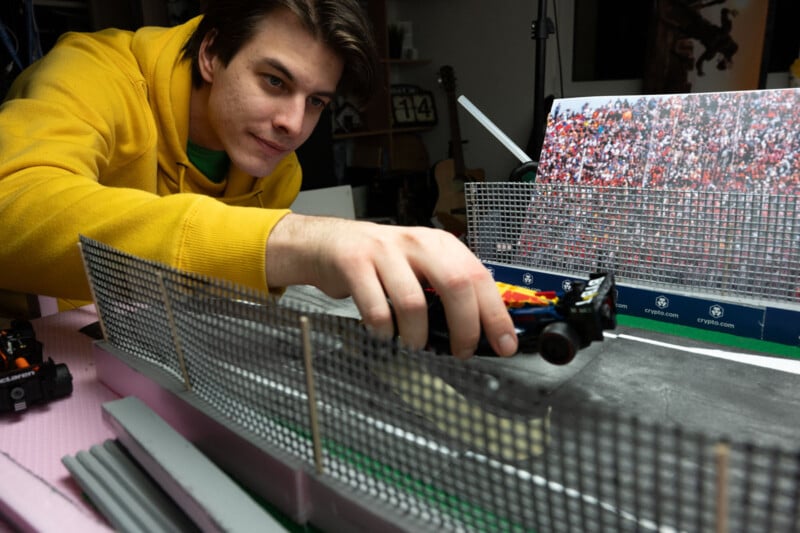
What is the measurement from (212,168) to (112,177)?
0.25 m

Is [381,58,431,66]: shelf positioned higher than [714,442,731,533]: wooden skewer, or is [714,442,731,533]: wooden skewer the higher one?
[381,58,431,66]: shelf

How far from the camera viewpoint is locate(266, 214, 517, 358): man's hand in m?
0.46

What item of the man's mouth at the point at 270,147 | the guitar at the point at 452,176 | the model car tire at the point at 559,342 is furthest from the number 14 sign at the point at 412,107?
the model car tire at the point at 559,342

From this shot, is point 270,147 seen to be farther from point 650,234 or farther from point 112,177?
point 650,234

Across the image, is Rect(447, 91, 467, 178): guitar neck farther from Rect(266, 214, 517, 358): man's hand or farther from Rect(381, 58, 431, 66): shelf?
Rect(266, 214, 517, 358): man's hand

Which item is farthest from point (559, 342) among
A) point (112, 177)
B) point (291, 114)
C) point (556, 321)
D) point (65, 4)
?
point (65, 4)

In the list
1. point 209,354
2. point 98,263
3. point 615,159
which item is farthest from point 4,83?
point 615,159

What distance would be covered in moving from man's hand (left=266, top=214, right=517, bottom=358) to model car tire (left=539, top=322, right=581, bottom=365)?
30mm

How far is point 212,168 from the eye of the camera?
1.28 m

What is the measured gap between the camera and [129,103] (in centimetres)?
105

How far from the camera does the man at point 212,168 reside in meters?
0.48

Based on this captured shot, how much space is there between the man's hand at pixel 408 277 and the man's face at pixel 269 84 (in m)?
0.62

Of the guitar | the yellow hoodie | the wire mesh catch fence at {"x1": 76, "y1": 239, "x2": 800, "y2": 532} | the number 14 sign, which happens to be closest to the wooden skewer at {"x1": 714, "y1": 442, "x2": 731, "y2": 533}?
the wire mesh catch fence at {"x1": 76, "y1": 239, "x2": 800, "y2": 532}

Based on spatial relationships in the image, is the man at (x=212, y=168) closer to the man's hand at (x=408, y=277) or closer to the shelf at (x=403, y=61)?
the man's hand at (x=408, y=277)
